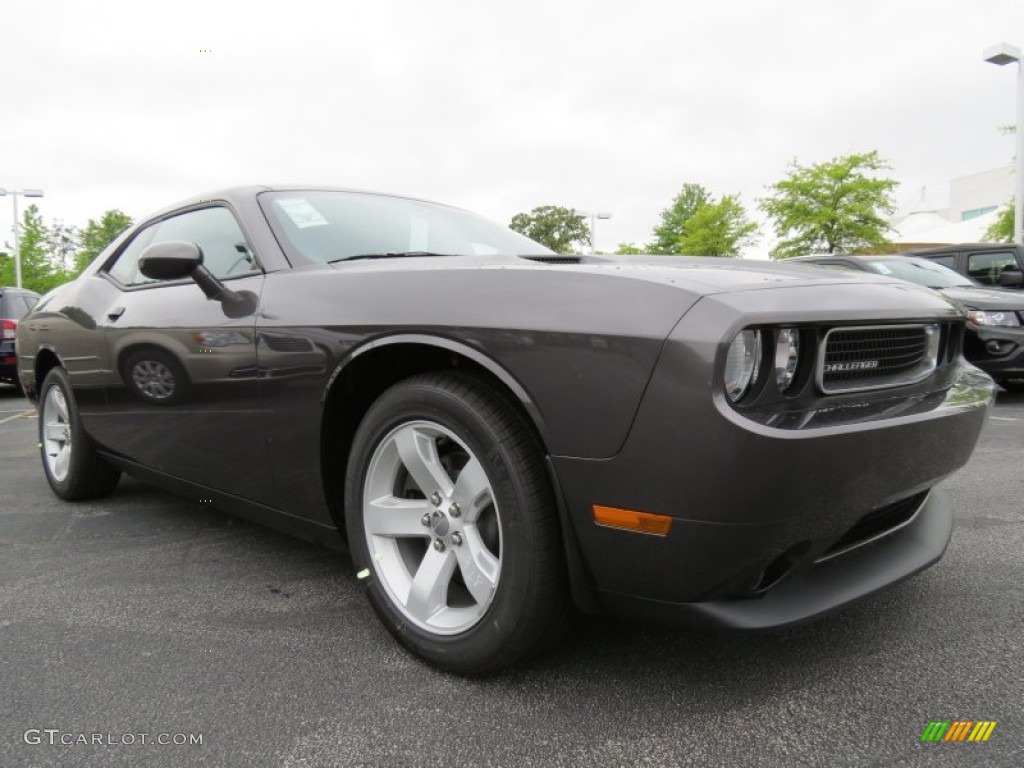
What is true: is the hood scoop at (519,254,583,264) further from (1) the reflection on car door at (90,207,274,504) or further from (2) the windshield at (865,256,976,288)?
(2) the windshield at (865,256,976,288)

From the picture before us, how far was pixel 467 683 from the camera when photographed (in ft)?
5.78

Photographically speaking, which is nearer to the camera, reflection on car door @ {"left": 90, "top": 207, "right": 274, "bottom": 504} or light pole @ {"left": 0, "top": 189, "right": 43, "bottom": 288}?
reflection on car door @ {"left": 90, "top": 207, "right": 274, "bottom": 504}

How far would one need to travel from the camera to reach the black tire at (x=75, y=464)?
339cm

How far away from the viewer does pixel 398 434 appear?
1.88 meters

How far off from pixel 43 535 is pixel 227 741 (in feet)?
6.71

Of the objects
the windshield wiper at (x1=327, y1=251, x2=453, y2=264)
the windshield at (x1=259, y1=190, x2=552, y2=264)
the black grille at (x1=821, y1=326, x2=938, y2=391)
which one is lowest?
the black grille at (x1=821, y1=326, x2=938, y2=391)

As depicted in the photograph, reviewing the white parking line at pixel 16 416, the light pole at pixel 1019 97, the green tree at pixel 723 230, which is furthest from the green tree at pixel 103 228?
the light pole at pixel 1019 97

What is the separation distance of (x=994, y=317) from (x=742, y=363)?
5.98m

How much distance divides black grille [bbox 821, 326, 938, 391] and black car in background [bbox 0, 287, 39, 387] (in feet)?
32.5

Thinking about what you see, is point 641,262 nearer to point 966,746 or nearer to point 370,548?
point 370,548

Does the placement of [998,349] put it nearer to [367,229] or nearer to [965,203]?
[367,229]

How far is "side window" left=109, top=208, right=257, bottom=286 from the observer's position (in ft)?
8.25

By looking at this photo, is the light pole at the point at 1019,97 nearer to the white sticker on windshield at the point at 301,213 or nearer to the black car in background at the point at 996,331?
the black car in background at the point at 996,331

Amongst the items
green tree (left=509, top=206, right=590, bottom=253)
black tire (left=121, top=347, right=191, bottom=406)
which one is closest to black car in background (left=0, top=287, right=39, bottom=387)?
black tire (left=121, top=347, right=191, bottom=406)
